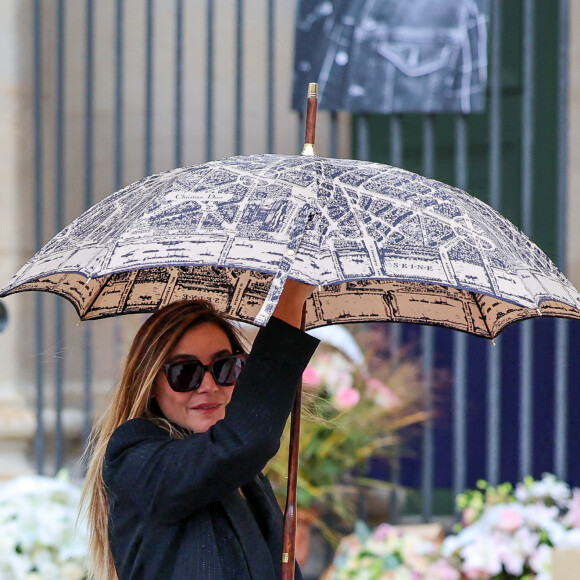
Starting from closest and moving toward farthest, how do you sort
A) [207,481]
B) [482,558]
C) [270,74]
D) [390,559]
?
1. [207,481]
2. [482,558]
3. [390,559]
4. [270,74]

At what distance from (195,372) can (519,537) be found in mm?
2262

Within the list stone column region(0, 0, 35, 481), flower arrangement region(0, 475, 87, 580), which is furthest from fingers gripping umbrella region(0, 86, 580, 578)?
stone column region(0, 0, 35, 481)

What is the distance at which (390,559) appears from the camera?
4230mm

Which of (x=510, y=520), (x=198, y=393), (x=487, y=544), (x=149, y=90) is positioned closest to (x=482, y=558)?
(x=487, y=544)

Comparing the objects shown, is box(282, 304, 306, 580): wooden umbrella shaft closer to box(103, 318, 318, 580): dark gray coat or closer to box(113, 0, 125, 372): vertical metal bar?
→ box(103, 318, 318, 580): dark gray coat

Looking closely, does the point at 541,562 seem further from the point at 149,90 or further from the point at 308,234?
the point at 149,90

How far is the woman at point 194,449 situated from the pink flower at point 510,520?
6.27ft

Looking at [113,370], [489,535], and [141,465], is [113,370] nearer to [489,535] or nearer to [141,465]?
[489,535]

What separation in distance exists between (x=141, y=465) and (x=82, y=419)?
3420mm

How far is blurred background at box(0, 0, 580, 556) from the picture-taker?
191 inches

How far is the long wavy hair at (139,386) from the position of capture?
6.90ft

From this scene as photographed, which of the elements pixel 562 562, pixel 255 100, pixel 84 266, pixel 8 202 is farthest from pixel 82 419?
pixel 84 266

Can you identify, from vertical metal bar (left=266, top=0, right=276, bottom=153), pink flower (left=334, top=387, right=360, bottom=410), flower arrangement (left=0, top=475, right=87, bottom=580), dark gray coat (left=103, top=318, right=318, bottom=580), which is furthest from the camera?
vertical metal bar (left=266, top=0, right=276, bottom=153)

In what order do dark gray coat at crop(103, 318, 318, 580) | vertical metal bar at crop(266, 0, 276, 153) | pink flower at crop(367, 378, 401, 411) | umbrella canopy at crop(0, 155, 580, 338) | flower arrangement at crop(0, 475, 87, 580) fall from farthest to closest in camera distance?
vertical metal bar at crop(266, 0, 276, 153), pink flower at crop(367, 378, 401, 411), flower arrangement at crop(0, 475, 87, 580), dark gray coat at crop(103, 318, 318, 580), umbrella canopy at crop(0, 155, 580, 338)
